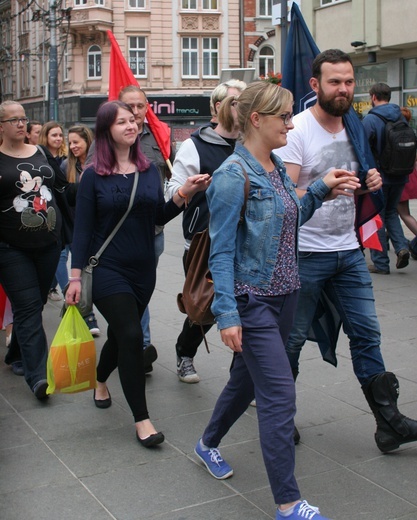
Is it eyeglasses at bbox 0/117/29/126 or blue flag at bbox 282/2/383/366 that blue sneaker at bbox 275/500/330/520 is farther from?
eyeglasses at bbox 0/117/29/126

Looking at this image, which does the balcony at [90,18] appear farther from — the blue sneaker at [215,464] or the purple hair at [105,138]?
the blue sneaker at [215,464]

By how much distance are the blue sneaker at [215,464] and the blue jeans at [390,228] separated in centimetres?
622

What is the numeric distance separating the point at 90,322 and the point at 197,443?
2.94m

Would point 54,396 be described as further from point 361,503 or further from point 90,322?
point 361,503

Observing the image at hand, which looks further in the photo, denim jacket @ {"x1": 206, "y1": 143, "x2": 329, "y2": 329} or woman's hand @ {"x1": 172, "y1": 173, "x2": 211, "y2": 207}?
woman's hand @ {"x1": 172, "y1": 173, "x2": 211, "y2": 207}

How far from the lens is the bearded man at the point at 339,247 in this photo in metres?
4.27

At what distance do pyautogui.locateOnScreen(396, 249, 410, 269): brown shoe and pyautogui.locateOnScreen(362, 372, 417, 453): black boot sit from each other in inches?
223

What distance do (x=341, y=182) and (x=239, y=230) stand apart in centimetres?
57

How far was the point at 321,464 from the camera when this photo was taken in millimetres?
4207

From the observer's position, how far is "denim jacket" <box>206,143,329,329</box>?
11.6ft

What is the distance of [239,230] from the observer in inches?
144

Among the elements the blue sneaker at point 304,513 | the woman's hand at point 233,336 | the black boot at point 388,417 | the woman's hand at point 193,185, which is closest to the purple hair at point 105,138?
the woman's hand at point 193,185

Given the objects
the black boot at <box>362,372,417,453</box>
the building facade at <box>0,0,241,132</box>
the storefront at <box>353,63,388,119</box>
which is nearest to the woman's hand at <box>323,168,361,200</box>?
the black boot at <box>362,372,417,453</box>

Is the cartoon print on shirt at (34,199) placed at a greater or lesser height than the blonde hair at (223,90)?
lesser
